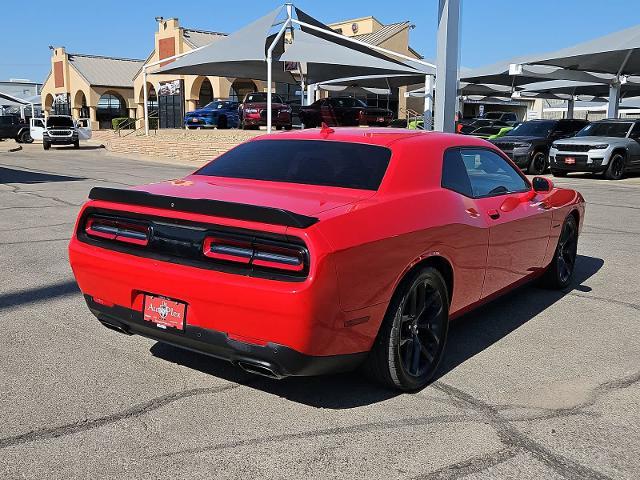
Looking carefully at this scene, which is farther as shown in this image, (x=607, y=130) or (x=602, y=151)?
(x=607, y=130)

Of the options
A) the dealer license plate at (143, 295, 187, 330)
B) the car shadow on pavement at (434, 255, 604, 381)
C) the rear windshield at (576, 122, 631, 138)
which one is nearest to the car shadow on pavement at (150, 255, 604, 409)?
the car shadow on pavement at (434, 255, 604, 381)

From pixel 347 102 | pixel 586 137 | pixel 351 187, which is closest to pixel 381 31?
pixel 347 102

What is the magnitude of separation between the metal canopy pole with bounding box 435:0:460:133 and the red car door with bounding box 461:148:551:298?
40.4ft

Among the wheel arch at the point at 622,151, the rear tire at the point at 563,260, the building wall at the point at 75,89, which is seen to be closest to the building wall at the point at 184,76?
the building wall at the point at 75,89

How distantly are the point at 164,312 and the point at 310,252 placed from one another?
93 cm

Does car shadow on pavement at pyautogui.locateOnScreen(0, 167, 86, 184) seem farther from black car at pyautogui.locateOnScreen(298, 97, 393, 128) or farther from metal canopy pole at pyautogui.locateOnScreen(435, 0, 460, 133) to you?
black car at pyautogui.locateOnScreen(298, 97, 393, 128)

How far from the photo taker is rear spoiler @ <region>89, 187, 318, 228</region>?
3102mm

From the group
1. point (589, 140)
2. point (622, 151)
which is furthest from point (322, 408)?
point (622, 151)

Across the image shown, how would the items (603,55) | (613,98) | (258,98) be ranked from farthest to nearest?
(258,98) → (613,98) → (603,55)

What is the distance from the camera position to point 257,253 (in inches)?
125

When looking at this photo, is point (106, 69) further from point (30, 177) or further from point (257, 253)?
point (257, 253)

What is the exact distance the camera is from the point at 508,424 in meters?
3.37

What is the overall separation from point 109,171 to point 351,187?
17828 mm

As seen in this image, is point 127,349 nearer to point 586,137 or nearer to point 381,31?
point 586,137
